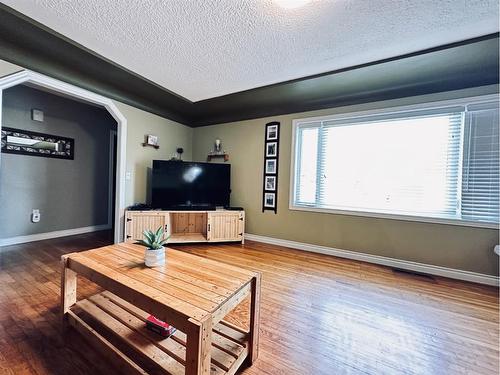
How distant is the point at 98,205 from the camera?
4.21 metres

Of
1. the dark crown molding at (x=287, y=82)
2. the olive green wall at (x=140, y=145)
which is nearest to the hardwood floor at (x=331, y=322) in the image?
the olive green wall at (x=140, y=145)

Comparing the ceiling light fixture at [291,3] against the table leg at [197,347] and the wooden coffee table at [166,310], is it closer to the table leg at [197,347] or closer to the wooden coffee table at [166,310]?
the wooden coffee table at [166,310]

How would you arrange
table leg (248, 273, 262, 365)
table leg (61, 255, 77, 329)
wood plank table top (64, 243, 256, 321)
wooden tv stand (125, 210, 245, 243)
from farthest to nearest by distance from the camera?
wooden tv stand (125, 210, 245, 243), table leg (61, 255, 77, 329), table leg (248, 273, 262, 365), wood plank table top (64, 243, 256, 321)

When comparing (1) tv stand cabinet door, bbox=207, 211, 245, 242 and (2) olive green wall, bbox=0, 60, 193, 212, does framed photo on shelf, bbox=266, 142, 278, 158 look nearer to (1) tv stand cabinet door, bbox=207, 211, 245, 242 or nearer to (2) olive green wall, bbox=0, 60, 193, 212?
(1) tv stand cabinet door, bbox=207, 211, 245, 242

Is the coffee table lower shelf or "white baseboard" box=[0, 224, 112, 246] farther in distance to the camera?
"white baseboard" box=[0, 224, 112, 246]

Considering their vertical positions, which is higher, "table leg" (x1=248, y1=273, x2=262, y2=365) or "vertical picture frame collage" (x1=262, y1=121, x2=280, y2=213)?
"vertical picture frame collage" (x1=262, y1=121, x2=280, y2=213)

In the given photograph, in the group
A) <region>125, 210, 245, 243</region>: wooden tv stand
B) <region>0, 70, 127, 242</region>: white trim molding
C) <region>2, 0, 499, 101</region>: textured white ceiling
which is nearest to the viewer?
<region>2, 0, 499, 101</region>: textured white ceiling

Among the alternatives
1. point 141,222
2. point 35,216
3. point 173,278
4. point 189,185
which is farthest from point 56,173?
point 173,278

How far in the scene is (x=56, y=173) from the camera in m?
3.56

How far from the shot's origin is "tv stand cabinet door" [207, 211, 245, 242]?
11.3 feet

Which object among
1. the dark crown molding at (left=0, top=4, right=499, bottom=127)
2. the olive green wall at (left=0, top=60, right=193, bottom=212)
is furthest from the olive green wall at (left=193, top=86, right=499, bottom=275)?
the olive green wall at (left=0, top=60, right=193, bottom=212)

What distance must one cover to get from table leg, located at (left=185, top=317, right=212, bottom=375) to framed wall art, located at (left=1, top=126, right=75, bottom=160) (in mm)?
4105

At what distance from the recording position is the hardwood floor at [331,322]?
123cm

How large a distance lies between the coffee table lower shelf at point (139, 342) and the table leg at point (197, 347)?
29 centimetres
